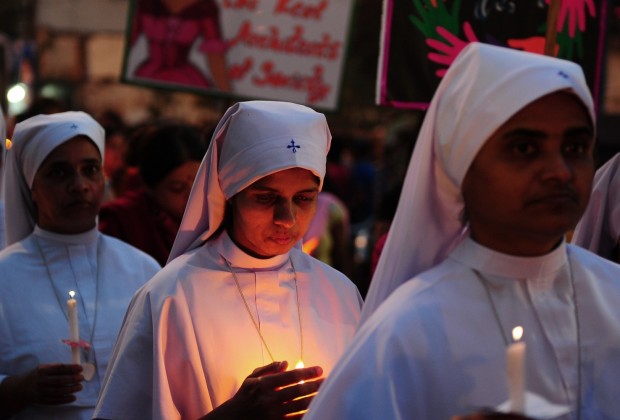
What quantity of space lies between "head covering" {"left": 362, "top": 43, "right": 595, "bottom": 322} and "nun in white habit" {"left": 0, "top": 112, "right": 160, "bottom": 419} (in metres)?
2.33

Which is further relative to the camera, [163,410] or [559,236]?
[163,410]

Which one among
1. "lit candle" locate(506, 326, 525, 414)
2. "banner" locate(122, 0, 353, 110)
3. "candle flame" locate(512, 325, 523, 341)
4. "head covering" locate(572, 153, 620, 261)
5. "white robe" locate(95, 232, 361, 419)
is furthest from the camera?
"banner" locate(122, 0, 353, 110)

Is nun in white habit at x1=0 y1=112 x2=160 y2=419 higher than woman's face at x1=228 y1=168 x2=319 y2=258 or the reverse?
the reverse

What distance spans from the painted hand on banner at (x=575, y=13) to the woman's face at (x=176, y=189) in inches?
84.7

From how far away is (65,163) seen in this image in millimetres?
5871

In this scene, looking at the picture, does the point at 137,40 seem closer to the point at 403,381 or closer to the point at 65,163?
the point at 65,163

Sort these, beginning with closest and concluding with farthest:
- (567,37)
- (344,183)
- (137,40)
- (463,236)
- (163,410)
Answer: (463,236)
(163,410)
(567,37)
(137,40)
(344,183)

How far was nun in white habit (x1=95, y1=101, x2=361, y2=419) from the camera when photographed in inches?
173

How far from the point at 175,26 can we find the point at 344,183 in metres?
6.04

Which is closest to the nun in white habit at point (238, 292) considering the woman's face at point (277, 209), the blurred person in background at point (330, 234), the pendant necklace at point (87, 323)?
the woman's face at point (277, 209)

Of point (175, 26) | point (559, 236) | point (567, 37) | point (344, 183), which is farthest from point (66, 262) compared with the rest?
point (344, 183)

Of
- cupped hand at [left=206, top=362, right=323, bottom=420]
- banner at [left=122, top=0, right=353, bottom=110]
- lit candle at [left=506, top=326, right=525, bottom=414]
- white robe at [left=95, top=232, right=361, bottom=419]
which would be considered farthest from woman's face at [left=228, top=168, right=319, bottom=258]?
banner at [left=122, top=0, right=353, bottom=110]

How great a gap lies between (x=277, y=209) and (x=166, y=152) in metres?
2.49

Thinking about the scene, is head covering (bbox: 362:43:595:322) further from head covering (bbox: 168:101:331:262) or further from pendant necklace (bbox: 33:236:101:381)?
pendant necklace (bbox: 33:236:101:381)
